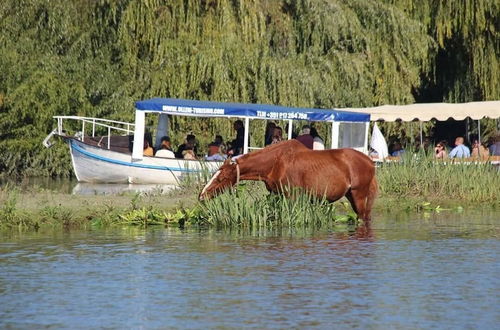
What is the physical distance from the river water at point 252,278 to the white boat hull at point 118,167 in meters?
11.1

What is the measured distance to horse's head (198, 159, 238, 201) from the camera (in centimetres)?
1912

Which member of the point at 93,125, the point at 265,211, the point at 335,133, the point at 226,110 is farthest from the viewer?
the point at 93,125

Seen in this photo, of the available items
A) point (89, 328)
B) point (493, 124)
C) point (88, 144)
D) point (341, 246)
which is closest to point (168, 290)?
point (89, 328)

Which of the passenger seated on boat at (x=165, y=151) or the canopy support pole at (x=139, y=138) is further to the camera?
the passenger seated on boat at (x=165, y=151)

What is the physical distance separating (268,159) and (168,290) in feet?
20.2

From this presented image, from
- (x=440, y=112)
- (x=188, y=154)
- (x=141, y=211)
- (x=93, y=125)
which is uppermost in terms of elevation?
(x=440, y=112)

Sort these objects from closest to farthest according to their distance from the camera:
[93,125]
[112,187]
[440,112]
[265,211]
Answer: [265,211]
[112,187]
[440,112]
[93,125]

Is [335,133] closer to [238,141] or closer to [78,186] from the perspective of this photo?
[238,141]

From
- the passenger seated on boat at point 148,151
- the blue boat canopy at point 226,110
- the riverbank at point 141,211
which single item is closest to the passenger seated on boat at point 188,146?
the passenger seated on boat at point 148,151

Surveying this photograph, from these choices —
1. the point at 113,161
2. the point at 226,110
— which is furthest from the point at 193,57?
the point at 226,110

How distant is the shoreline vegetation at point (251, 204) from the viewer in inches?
740

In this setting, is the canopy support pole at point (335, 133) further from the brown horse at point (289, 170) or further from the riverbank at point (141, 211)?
the brown horse at point (289, 170)

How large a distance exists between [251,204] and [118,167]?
12494mm

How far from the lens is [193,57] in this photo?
33500 millimetres
